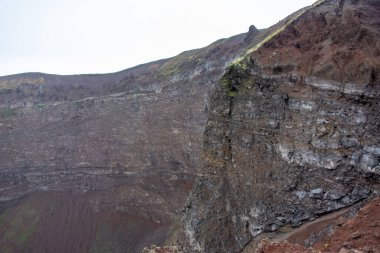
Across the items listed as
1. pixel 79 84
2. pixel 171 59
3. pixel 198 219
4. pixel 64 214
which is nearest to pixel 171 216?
pixel 64 214

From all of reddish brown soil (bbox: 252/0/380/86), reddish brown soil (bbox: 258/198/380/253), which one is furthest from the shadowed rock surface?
reddish brown soil (bbox: 258/198/380/253)

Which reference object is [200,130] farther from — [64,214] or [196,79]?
[64,214]

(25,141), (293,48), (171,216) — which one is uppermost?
(293,48)

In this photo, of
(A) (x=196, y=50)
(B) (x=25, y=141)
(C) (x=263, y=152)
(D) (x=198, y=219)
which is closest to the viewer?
(C) (x=263, y=152)

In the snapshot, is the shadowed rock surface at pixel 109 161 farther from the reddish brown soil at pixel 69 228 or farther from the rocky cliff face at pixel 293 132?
the rocky cliff face at pixel 293 132

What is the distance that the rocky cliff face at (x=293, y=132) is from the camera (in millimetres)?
14773

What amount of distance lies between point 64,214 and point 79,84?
32310 millimetres

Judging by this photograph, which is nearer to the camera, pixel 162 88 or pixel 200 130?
pixel 200 130

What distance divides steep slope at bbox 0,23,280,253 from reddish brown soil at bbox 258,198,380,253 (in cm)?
2778

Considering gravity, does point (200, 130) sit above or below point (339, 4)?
below

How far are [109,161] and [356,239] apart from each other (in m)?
40.9

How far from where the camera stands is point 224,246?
18.6 m

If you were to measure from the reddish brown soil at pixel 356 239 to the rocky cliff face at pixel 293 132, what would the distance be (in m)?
3.13

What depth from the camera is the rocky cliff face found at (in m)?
14.8
